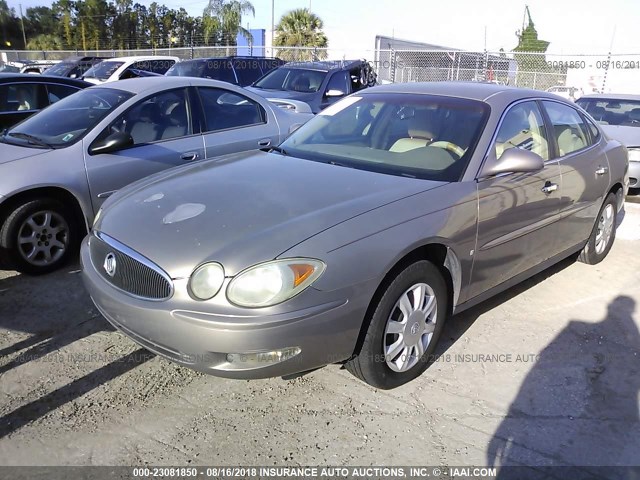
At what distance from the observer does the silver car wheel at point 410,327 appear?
9.72ft

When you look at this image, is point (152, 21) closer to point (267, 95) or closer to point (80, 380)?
point (267, 95)

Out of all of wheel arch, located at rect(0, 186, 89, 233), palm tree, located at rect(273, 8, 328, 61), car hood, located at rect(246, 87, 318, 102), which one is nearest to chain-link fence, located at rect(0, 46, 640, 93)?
palm tree, located at rect(273, 8, 328, 61)

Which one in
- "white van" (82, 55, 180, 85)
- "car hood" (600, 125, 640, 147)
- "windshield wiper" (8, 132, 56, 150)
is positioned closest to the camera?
"windshield wiper" (8, 132, 56, 150)

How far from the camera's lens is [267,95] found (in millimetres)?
10281

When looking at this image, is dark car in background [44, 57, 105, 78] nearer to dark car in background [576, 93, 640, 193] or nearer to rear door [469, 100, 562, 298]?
dark car in background [576, 93, 640, 193]

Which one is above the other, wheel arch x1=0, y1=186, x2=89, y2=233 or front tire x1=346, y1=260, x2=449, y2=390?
wheel arch x1=0, y1=186, x2=89, y2=233

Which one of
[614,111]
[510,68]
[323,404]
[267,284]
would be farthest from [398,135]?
[510,68]

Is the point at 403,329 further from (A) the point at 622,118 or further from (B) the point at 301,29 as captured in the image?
(B) the point at 301,29

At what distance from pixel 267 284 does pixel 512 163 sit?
1779mm

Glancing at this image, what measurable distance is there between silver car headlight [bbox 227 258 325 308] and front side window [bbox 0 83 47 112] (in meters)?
5.29

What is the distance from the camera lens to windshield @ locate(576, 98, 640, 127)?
368 inches

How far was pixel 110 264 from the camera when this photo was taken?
289 centimetres

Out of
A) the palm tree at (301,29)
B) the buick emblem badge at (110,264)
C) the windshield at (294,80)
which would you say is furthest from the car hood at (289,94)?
the palm tree at (301,29)

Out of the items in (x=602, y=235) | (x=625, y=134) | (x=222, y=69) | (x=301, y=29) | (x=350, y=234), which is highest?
(x=301, y=29)
